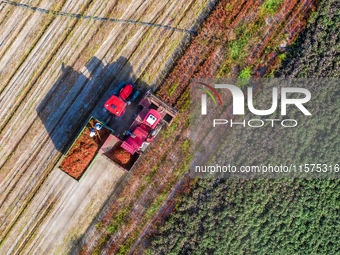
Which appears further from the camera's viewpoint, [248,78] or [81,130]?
[248,78]

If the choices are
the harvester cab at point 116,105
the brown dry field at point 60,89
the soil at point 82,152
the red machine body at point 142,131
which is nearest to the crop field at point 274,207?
the red machine body at point 142,131

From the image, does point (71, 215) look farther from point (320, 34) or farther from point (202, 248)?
point (320, 34)

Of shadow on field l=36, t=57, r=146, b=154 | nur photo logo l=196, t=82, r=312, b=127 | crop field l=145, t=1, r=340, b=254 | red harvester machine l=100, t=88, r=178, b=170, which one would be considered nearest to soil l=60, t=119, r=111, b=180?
red harvester machine l=100, t=88, r=178, b=170

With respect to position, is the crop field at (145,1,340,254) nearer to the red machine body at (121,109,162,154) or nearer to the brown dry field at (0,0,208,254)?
the red machine body at (121,109,162,154)

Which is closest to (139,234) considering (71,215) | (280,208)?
(71,215)

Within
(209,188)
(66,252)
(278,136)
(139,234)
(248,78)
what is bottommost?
(66,252)

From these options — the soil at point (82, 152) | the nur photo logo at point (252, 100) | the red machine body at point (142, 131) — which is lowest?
the soil at point (82, 152)

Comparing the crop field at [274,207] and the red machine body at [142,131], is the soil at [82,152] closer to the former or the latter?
the red machine body at [142,131]
